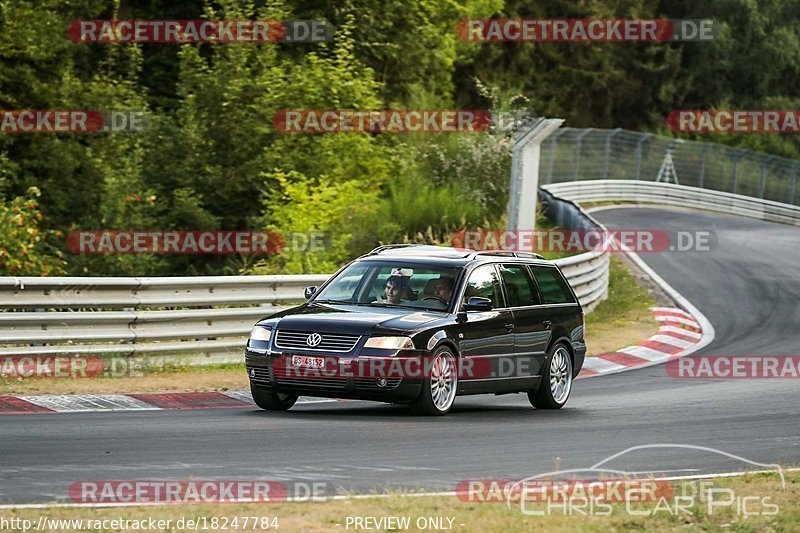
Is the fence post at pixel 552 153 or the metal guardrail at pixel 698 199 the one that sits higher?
the fence post at pixel 552 153

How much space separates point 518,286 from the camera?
1416 centimetres

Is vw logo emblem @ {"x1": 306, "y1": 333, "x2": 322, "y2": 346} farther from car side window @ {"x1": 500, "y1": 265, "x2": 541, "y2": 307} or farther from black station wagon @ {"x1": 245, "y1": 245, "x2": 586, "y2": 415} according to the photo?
car side window @ {"x1": 500, "y1": 265, "x2": 541, "y2": 307}

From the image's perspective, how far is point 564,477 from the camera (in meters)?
9.19

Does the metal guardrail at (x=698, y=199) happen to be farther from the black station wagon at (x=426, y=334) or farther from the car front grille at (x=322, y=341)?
the car front grille at (x=322, y=341)

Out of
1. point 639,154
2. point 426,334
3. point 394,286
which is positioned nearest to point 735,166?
point 639,154

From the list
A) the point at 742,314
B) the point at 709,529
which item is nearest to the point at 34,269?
the point at 742,314

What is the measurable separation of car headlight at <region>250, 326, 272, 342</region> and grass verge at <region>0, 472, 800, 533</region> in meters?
4.61

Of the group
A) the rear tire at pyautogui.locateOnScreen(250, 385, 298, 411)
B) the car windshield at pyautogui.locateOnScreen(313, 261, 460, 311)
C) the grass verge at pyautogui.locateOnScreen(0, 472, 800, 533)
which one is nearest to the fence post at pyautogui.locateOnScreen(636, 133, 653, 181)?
the car windshield at pyautogui.locateOnScreen(313, 261, 460, 311)

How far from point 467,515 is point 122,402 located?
6063 millimetres

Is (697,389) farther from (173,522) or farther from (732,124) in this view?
(732,124)

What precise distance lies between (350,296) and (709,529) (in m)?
6.20

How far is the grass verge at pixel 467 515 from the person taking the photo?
7281 millimetres

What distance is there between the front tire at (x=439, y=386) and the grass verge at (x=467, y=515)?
411 cm

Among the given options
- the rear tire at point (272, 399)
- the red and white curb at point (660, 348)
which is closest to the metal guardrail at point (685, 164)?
the red and white curb at point (660, 348)
